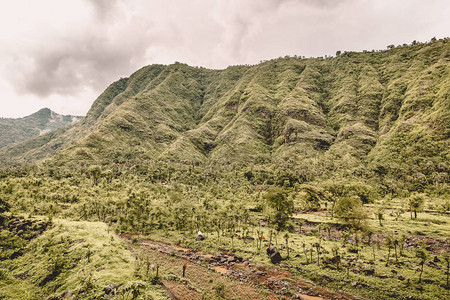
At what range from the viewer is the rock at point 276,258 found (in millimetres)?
39969

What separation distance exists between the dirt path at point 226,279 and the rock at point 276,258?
1.78 meters

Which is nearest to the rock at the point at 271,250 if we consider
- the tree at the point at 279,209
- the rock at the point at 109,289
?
the tree at the point at 279,209

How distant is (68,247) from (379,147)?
17339 cm

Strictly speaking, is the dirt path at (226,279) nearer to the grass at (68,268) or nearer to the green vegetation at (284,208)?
the green vegetation at (284,208)

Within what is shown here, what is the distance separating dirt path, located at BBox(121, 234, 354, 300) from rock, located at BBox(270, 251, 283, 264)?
1784 millimetres

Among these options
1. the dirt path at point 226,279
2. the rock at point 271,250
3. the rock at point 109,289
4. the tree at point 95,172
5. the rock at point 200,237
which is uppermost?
the tree at point 95,172

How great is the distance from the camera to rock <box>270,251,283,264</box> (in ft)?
131

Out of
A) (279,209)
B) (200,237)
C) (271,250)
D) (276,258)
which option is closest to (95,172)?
(200,237)

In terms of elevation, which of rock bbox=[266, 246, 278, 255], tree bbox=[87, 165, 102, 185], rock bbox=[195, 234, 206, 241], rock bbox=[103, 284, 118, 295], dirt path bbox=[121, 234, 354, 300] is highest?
tree bbox=[87, 165, 102, 185]

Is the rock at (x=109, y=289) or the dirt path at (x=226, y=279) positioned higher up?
the rock at (x=109, y=289)

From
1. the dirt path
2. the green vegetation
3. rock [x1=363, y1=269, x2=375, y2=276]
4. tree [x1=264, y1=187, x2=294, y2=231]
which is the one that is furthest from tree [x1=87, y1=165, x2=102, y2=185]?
rock [x1=363, y1=269, x2=375, y2=276]

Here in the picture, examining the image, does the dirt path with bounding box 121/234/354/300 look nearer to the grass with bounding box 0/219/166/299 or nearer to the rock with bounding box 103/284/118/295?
the grass with bounding box 0/219/166/299

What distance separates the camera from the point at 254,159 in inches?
7018

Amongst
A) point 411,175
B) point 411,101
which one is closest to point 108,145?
point 411,175
